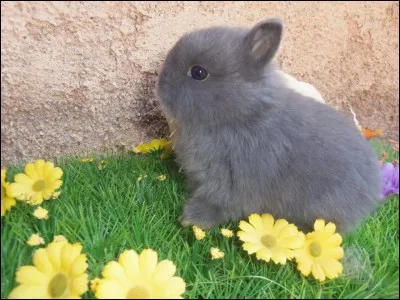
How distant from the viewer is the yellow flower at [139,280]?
1029mm

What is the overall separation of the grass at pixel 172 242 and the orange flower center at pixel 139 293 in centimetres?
10

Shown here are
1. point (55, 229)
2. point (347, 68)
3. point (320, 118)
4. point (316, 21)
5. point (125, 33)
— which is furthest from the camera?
point (347, 68)

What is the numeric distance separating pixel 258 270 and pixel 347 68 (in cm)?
128

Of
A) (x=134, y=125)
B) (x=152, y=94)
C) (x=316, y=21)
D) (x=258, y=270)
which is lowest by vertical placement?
(x=258, y=270)

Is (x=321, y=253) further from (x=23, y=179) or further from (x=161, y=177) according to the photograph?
(x=23, y=179)

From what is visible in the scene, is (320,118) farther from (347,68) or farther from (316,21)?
(347,68)

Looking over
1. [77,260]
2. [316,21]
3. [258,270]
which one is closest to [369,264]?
[258,270]

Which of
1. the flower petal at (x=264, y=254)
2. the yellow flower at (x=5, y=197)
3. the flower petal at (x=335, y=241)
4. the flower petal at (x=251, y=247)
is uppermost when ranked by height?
the flower petal at (x=335, y=241)

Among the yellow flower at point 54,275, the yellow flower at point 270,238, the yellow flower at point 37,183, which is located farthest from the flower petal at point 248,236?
the yellow flower at point 37,183

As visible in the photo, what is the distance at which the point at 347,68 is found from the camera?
2137 mm

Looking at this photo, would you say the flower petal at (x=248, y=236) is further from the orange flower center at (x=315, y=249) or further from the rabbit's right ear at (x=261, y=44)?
the rabbit's right ear at (x=261, y=44)

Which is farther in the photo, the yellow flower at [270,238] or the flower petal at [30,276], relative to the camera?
the yellow flower at [270,238]

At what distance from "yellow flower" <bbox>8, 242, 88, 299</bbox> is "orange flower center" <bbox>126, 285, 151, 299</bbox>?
104mm

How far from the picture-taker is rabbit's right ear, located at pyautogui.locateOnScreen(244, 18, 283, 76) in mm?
1232
